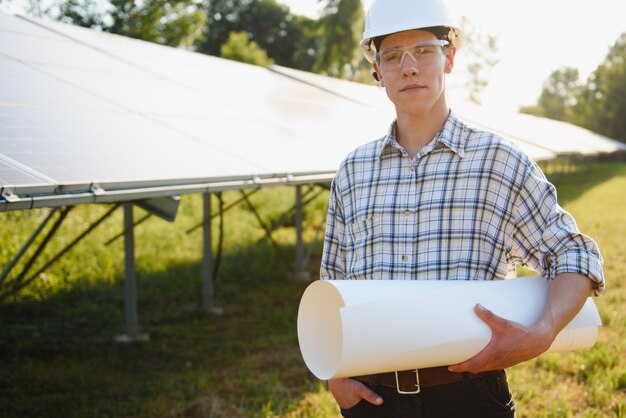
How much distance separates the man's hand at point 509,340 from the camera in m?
1.70

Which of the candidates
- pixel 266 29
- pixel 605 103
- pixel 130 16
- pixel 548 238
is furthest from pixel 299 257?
pixel 605 103

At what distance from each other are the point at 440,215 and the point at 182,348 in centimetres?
429

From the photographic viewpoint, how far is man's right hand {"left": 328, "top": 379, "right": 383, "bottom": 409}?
1.97 meters

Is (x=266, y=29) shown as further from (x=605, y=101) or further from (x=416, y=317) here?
(x=416, y=317)

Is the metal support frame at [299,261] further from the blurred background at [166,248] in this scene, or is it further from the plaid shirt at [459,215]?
the plaid shirt at [459,215]

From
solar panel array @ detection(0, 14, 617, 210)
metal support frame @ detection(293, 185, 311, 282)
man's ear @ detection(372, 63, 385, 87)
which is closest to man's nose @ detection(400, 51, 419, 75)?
man's ear @ detection(372, 63, 385, 87)

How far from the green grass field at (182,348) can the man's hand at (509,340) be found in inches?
107

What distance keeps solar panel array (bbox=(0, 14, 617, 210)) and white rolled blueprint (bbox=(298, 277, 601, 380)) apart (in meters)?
1.62

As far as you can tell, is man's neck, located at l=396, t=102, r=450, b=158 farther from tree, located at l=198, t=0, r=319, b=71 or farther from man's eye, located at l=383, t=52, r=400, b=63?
tree, located at l=198, t=0, r=319, b=71

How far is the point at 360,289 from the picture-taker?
5.81ft

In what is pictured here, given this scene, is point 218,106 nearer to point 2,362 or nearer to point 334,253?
point 2,362

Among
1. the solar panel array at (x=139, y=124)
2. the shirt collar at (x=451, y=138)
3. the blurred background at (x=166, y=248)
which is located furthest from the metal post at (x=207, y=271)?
the shirt collar at (x=451, y=138)

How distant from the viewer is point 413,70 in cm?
197

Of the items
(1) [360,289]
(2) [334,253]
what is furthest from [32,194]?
(1) [360,289]
